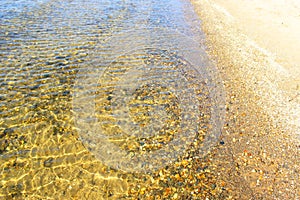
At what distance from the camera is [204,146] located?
7.43m

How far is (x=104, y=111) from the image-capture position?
8.77 m

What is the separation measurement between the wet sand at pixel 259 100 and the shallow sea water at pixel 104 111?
1.93ft

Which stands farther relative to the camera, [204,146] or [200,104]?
[200,104]

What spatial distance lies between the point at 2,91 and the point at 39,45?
4277 millimetres

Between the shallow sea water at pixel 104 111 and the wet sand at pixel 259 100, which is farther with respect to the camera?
the wet sand at pixel 259 100

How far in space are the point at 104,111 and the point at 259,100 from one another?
21.1 feet

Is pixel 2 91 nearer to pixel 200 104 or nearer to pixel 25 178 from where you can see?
pixel 25 178

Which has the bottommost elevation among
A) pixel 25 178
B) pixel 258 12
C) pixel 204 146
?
pixel 25 178

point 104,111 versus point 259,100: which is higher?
point 259,100

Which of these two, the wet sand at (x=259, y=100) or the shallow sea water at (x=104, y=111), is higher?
the wet sand at (x=259, y=100)

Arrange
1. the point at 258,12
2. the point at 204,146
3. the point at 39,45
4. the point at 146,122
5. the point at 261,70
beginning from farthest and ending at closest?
the point at 258,12, the point at 39,45, the point at 261,70, the point at 146,122, the point at 204,146

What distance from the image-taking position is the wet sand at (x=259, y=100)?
647cm

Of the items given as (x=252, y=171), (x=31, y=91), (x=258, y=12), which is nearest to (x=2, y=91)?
(x=31, y=91)

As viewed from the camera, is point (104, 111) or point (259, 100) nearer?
A: point (104, 111)
